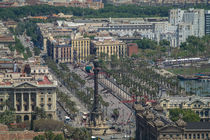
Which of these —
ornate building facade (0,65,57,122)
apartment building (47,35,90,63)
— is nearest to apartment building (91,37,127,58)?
apartment building (47,35,90,63)

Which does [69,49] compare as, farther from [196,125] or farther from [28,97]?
[196,125]

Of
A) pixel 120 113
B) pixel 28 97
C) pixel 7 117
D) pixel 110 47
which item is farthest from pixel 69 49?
pixel 7 117

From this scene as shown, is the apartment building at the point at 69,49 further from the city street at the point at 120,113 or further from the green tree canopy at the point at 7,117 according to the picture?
the green tree canopy at the point at 7,117

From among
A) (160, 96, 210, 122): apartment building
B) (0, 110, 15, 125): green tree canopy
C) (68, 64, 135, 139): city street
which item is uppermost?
(160, 96, 210, 122): apartment building

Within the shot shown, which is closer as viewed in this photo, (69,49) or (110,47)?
(69,49)

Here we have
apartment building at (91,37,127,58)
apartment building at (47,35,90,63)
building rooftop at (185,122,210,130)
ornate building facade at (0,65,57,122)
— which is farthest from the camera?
apartment building at (91,37,127,58)

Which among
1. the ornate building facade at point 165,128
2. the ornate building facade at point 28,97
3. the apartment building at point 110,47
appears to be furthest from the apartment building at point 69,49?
the ornate building facade at point 165,128

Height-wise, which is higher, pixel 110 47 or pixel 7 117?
pixel 110 47

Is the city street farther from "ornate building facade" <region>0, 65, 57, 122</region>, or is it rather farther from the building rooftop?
the building rooftop

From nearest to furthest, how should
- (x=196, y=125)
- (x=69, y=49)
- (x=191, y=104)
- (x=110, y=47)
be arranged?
(x=196, y=125) < (x=191, y=104) < (x=69, y=49) < (x=110, y=47)

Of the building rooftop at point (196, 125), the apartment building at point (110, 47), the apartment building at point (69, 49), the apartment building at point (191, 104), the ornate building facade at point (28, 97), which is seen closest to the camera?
the building rooftop at point (196, 125)

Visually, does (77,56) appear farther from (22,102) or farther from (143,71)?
(22,102)
